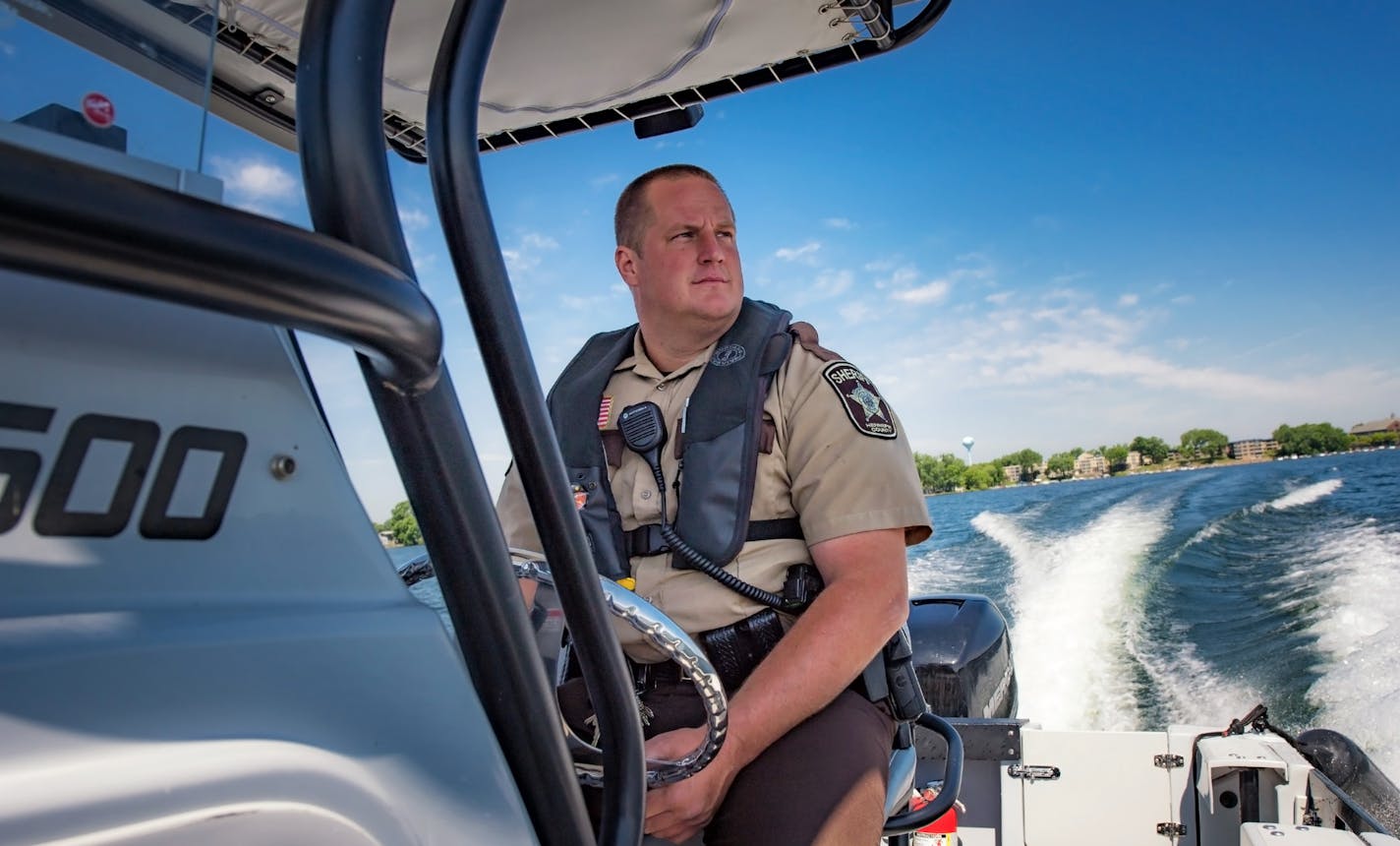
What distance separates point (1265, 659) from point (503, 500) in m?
7.09

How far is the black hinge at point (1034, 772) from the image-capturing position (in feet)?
11.3

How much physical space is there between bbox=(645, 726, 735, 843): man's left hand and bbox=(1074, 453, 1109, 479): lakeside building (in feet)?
94.4

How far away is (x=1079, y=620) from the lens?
819 cm

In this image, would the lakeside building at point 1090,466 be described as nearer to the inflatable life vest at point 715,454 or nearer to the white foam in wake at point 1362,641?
the white foam in wake at point 1362,641

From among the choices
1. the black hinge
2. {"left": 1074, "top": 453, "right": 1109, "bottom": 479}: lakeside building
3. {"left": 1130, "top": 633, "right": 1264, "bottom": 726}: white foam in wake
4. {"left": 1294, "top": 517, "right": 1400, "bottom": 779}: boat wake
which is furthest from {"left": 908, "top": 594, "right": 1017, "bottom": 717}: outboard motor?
{"left": 1074, "top": 453, "right": 1109, "bottom": 479}: lakeside building

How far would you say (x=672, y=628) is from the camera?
0.72 meters

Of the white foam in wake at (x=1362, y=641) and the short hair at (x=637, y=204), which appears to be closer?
the short hair at (x=637, y=204)

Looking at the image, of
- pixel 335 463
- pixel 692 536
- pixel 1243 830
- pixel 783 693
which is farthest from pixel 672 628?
pixel 1243 830

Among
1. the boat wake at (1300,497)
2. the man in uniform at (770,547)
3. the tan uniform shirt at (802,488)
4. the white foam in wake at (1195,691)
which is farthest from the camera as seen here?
the boat wake at (1300,497)

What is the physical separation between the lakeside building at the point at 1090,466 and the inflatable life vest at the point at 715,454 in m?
28.4

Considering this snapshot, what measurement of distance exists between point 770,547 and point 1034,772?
2.41 meters

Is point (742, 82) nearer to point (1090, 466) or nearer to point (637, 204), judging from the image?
point (637, 204)

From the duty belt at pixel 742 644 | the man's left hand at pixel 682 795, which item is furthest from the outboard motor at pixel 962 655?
the man's left hand at pixel 682 795

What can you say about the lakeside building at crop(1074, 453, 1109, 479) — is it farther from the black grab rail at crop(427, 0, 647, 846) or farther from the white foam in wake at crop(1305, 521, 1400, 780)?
the black grab rail at crop(427, 0, 647, 846)
